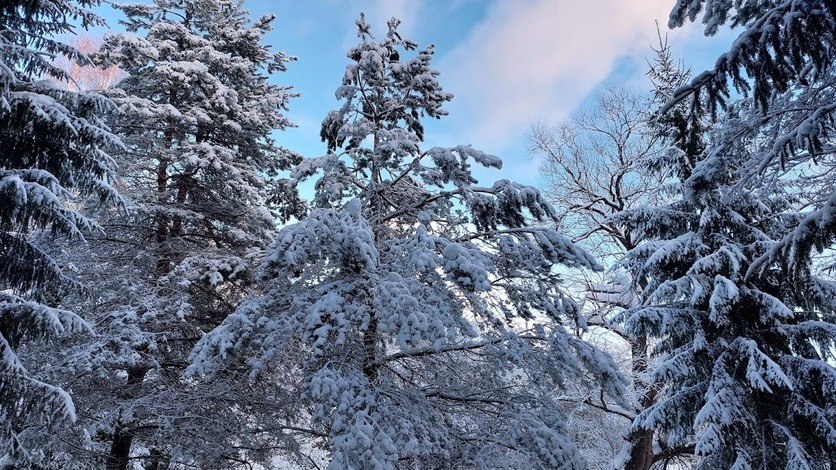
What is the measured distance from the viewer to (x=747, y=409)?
6.37 metres

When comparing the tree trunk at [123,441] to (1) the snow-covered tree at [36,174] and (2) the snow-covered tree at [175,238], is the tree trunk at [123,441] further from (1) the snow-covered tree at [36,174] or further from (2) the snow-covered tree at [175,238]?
(1) the snow-covered tree at [36,174]

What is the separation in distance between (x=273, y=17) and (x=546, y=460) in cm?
1063

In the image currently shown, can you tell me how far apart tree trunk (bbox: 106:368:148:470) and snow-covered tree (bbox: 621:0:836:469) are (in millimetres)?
7740

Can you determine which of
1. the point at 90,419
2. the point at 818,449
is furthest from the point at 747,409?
the point at 90,419

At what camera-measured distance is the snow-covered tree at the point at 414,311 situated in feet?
17.0

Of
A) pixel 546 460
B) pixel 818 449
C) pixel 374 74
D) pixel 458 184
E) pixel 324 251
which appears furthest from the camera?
pixel 374 74

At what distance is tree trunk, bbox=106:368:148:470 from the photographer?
7598 millimetres

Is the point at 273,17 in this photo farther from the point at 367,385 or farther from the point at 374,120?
the point at 367,385

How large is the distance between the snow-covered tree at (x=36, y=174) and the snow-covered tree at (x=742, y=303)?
6439 millimetres

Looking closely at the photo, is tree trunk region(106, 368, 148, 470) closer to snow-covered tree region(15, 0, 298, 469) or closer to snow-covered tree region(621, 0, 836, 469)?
snow-covered tree region(15, 0, 298, 469)

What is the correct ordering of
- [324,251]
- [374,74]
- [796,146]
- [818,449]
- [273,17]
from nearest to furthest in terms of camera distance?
[796,146], [324,251], [818,449], [374,74], [273,17]

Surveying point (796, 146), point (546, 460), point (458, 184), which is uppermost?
point (458, 184)

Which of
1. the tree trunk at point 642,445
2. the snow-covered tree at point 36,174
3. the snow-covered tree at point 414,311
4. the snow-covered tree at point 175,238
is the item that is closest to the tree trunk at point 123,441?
the snow-covered tree at point 175,238

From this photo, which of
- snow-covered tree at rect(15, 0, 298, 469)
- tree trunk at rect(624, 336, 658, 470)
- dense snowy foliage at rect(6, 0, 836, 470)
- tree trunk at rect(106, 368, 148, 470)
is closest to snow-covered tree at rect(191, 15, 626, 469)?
dense snowy foliage at rect(6, 0, 836, 470)
